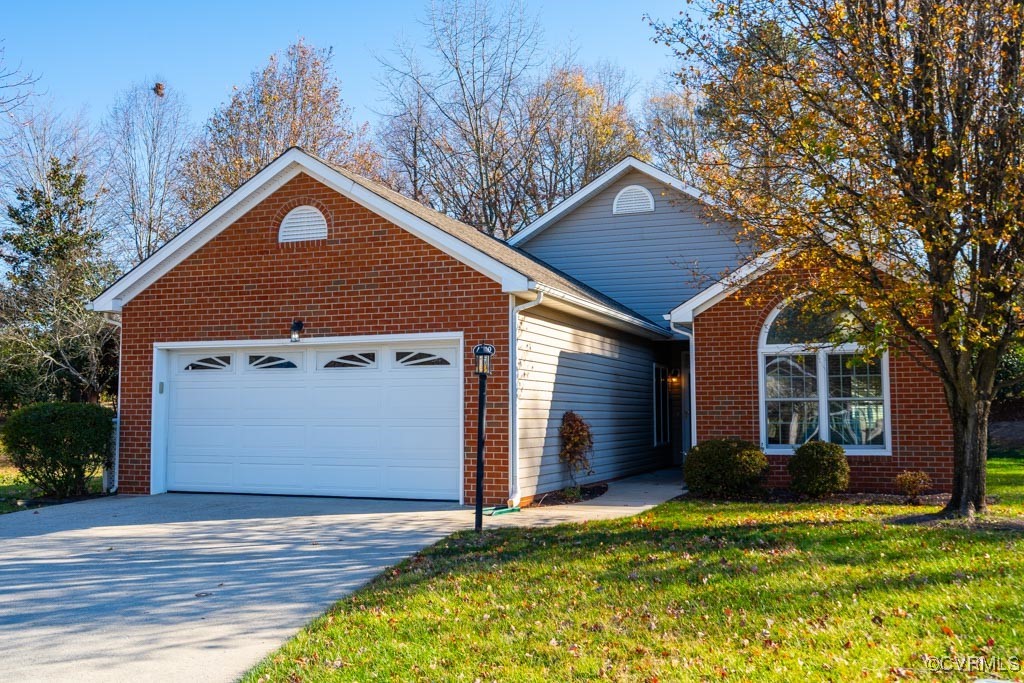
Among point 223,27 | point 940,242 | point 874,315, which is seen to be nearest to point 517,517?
point 874,315

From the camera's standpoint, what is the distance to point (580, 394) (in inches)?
568

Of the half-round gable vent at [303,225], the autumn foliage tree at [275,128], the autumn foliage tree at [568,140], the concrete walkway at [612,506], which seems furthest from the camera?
the autumn foliage tree at [568,140]

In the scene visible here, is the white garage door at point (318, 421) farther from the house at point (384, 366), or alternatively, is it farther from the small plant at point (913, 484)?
the small plant at point (913, 484)

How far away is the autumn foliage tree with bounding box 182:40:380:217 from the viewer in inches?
1123

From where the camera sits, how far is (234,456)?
1344 centimetres

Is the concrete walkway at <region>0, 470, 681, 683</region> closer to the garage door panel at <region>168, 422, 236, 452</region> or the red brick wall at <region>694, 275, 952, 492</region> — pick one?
the garage door panel at <region>168, 422, 236, 452</region>

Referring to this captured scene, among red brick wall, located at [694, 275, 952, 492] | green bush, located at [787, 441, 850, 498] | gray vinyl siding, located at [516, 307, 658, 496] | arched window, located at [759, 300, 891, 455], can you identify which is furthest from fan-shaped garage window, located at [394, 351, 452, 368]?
green bush, located at [787, 441, 850, 498]

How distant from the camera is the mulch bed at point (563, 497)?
12.5 meters

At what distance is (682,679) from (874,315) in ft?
19.7

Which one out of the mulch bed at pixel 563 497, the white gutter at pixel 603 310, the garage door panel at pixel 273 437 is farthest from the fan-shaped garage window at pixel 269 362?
the mulch bed at pixel 563 497

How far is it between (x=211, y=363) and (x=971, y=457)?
34.4 feet

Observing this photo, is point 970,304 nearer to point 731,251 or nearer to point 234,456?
point 731,251

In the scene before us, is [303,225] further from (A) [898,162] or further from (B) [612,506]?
(A) [898,162]

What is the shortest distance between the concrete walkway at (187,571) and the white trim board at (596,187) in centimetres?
726
